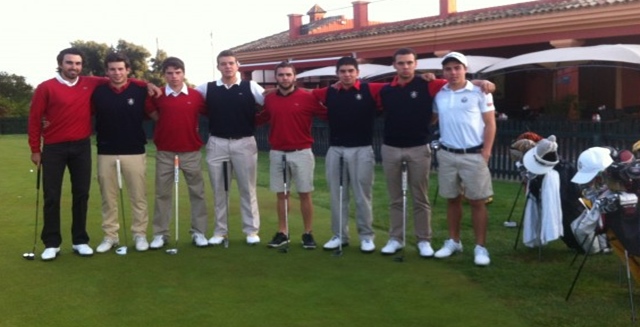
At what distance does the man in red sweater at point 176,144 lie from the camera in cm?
717

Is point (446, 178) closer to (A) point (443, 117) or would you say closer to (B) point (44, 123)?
(A) point (443, 117)

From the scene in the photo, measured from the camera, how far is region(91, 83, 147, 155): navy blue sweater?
6.97m

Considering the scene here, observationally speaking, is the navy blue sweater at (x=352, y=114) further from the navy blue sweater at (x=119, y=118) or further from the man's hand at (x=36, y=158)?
the man's hand at (x=36, y=158)

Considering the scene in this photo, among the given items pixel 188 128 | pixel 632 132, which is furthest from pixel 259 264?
pixel 632 132

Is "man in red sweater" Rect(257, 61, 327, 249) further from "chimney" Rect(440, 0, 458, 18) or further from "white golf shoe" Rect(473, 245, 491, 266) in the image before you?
"chimney" Rect(440, 0, 458, 18)

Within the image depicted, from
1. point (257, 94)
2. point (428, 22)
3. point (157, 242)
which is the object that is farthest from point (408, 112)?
point (428, 22)

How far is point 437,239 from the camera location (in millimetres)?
7836

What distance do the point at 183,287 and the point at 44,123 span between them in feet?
7.35

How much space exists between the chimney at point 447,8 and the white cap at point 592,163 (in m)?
18.0

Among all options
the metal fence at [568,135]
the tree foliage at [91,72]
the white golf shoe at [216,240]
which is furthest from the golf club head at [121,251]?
the tree foliage at [91,72]

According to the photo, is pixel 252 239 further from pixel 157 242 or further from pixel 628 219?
pixel 628 219

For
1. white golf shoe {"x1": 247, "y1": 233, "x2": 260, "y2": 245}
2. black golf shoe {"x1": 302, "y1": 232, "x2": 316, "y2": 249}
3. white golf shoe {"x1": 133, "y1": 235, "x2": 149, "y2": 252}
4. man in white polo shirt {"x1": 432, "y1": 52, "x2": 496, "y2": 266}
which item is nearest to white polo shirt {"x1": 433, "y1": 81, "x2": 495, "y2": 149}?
man in white polo shirt {"x1": 432, "y1": 52, "x2": 496, "y2": 266}

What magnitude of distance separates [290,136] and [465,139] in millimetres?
1813

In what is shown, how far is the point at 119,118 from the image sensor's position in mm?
6992
